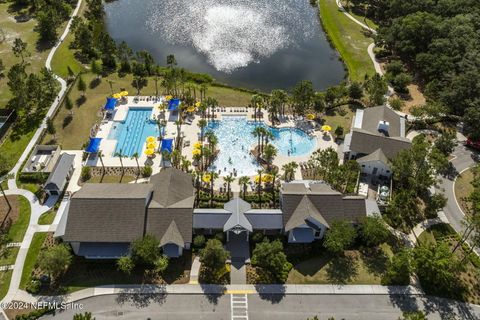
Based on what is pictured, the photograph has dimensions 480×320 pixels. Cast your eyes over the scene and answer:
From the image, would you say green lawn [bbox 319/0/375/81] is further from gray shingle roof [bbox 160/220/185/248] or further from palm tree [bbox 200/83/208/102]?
gray shingle roof [bbox 160/220/185/248]

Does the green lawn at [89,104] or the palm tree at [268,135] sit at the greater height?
the palm tree at [268,135]

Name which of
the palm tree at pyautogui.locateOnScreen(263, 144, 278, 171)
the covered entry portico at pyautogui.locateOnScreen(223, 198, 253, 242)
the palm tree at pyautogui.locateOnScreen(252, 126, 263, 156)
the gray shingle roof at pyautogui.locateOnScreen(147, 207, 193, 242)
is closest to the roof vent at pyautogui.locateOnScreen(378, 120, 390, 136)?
the palm tree at pyautogui.locateOnScreen(263, 144, 278, 171)

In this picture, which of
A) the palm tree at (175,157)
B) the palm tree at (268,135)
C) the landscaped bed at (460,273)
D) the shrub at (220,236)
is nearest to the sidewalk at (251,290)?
the landscaped bed at (460,273)

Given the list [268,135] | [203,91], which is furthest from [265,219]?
[203,91]

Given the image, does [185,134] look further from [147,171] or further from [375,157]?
[375,157]

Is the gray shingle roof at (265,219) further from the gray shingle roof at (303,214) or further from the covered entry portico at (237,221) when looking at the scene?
the gray shingle roof at (303,214)

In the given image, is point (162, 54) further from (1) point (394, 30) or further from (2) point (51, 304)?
(2) point (51, 304)

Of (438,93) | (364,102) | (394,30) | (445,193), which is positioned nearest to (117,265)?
(445,193)
